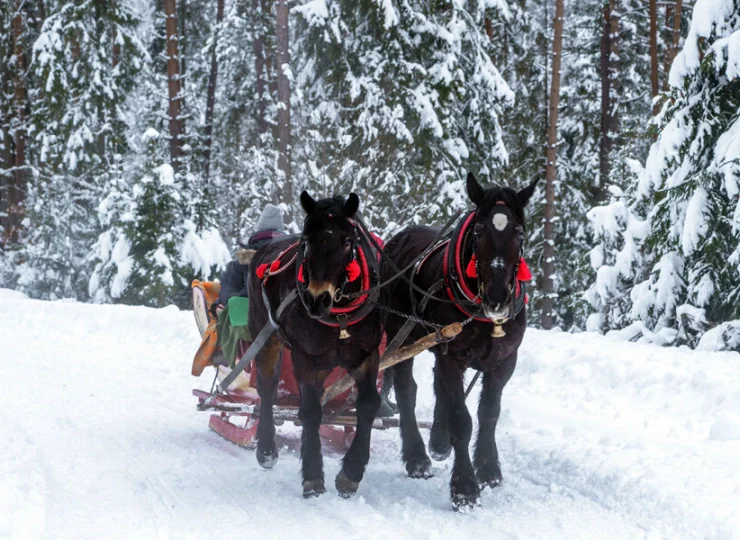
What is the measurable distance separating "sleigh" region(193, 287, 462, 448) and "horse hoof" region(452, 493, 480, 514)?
986 mm

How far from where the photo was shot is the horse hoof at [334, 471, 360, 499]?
5.25m

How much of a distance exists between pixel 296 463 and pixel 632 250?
7.99m

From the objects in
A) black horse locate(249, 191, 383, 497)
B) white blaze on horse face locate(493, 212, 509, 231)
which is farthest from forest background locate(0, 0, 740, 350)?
white blaze on horse face locate(493, 212, 509, 231)

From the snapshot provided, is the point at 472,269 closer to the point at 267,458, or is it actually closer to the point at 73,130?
the point at 267,458

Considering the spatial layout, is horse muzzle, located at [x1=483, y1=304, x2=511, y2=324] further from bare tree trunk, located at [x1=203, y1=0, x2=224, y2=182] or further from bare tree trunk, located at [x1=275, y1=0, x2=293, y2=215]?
bare tree trunk, located at [x1=203, y1=0, x2=224, y2=182]

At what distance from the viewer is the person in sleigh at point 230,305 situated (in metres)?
7.05

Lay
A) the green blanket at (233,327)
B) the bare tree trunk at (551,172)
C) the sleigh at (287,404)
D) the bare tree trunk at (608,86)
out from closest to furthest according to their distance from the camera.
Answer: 1. the sleigh at (287,404)
2. the green blanket at (233,327)
3. the bare tree trunk at (551,172)
4. the bare tree trunk at (608,86)

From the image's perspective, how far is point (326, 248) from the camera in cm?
489

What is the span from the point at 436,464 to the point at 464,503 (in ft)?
4.71

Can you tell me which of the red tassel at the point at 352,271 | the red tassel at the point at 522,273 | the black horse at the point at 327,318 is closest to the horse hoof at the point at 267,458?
the black horse at the point at 327,318

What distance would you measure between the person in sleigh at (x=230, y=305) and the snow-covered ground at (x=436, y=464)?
0.73 m

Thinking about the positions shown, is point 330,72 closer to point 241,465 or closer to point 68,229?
point 68,229

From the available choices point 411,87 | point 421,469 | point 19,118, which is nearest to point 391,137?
point 411,87

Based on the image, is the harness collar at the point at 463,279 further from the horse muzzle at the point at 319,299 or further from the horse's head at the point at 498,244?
the horse muzzle at the point at 319,299
